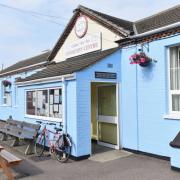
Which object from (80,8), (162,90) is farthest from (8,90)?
(162,90)

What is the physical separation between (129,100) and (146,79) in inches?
39.1

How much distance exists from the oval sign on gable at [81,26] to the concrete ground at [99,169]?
5.80 metres

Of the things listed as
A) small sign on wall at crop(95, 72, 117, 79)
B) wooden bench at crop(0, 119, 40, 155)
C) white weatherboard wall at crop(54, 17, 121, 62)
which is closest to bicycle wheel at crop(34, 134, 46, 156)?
wooden bench at crop(0, 119, 40, 155)

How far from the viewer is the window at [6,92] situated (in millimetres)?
19578

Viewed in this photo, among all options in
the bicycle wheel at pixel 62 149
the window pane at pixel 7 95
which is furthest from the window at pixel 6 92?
the bicycle wheel at pixel 62 149

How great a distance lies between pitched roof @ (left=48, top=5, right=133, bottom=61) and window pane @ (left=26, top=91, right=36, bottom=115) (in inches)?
137

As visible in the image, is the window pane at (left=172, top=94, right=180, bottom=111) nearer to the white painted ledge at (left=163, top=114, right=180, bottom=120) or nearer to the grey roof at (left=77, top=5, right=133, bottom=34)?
the white painted ledge at (left=163, top=114, right=180, bottom=120)

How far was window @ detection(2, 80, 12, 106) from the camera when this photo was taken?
771 inches

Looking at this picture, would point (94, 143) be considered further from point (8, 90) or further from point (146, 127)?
point (8, 90)

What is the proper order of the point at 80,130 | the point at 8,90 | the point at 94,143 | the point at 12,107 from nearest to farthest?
the point at 80,130 < the point at 94,143 < the point at 12,107 < the point at 8,90

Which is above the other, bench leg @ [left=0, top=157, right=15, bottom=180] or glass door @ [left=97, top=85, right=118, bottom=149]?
glass door @ [left=97, top=85, right=118, bottom=149]

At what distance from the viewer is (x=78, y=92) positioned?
8.33 meters

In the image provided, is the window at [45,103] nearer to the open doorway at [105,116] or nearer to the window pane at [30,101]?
the window pane at [30,101]

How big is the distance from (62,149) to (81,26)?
5.90 meters
